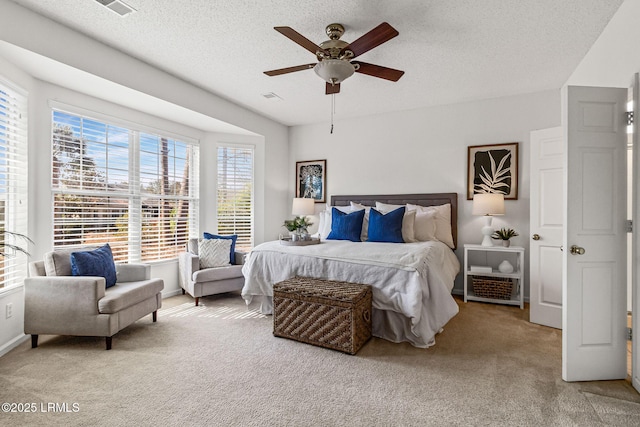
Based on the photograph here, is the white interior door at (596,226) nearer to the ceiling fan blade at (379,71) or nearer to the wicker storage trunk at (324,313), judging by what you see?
the ceiling fan blade at (379,71)

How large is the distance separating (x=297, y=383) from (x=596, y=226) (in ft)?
7.65

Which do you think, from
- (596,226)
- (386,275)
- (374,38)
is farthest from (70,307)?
(596,226)

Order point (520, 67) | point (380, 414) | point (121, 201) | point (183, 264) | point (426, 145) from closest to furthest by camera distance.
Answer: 1. point (380, 414)
2. point (520, 67)
3. point (121, 201)
4. point (183, 264)
5. point (426, 145)

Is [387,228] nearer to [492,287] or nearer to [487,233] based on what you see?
[487,233]

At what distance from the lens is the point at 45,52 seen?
262 centimetres

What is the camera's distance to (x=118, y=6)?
A: 8.04 ft

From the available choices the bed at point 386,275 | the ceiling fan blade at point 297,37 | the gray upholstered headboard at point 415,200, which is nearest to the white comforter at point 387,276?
the bed at point 386,275

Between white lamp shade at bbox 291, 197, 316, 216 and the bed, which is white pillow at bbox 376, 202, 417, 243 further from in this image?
white lamp shade at bbox 291, 197, 316, 216

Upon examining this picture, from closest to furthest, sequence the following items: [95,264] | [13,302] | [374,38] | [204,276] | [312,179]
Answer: [374,38] < [13,302] < [95,264] < [204,276] < [312,179]

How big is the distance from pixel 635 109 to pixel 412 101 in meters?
2.74

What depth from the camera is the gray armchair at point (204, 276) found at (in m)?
4.02

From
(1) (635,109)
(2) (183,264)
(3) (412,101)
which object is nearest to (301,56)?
(3) (412,101)

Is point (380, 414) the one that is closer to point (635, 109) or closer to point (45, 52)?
point (635, 109)

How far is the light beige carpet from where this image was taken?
1.87m
